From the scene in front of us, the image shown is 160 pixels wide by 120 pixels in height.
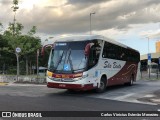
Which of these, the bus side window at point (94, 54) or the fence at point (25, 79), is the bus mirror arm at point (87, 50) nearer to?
the bus side window at point (94, 54)

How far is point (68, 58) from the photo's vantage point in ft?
68.7

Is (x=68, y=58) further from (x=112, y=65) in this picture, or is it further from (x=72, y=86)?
(x=112, y=65)

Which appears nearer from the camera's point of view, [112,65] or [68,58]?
[68,58]

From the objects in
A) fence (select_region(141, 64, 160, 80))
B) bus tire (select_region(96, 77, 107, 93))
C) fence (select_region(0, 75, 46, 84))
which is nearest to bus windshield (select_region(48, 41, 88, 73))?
bus tire (select_region(96, 77, 107, 93))

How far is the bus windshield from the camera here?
2070cm

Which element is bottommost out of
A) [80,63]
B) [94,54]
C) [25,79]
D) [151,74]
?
[151,74]

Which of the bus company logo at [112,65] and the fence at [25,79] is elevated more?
the bus company logo at [112,65]

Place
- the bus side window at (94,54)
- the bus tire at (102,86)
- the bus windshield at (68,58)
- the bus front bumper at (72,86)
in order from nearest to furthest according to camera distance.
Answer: the bus front bumper at (72,86), the bus windshield at (68,58), the bus side window at (94,54), the bus tire at (102,86)

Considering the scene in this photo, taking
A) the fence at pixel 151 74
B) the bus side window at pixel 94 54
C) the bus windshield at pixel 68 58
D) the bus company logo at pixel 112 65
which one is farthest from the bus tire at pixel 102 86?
the fence at pixel 151 74

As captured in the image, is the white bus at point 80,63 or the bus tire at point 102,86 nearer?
the white bus at point 80,63

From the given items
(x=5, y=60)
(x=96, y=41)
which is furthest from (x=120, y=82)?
(x=5, y=60)

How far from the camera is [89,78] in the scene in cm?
2100

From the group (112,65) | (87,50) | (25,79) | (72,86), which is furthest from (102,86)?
(25,79)

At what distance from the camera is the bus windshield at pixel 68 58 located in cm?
2070
